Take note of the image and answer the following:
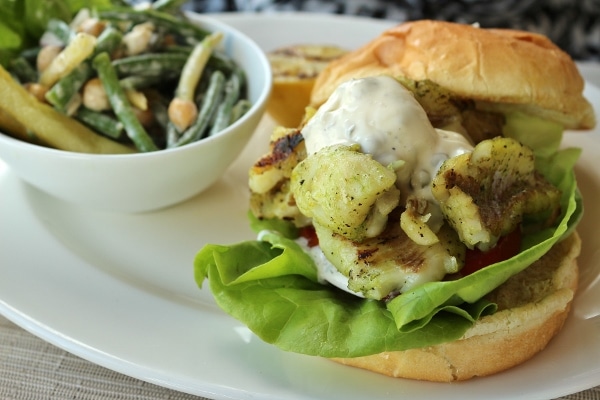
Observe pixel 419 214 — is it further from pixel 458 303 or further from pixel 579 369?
pixel 579 369

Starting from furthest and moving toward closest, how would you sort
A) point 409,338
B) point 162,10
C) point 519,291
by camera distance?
point 162,10
point 519,291
point 409,338

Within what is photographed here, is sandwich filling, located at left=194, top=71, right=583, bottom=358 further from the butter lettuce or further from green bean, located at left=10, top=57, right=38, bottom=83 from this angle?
green bean, located at left=10, top=57, right=38, bottom=83

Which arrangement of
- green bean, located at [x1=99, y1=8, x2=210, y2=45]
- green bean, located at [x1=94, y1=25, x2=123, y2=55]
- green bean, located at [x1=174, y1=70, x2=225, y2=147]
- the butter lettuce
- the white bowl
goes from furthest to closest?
green bean, located at [x1=99, y1=8, x2=210, y2=45], green bean, located at [x1=94, y1=25, x2=123, y2=55], green bean, located at [x1=174, y1=70, x2=225, y2=147], the white bowl, the butter lettuce

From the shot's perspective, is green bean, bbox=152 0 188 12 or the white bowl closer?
the white bowl

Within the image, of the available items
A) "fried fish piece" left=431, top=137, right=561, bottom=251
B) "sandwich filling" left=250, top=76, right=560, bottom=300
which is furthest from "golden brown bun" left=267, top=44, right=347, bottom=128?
"fried fish piece" left=431, top=137, right=561, bottom=251

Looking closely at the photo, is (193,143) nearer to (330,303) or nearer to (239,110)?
(239,110)

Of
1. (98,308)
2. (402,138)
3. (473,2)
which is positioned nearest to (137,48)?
(98,308)
